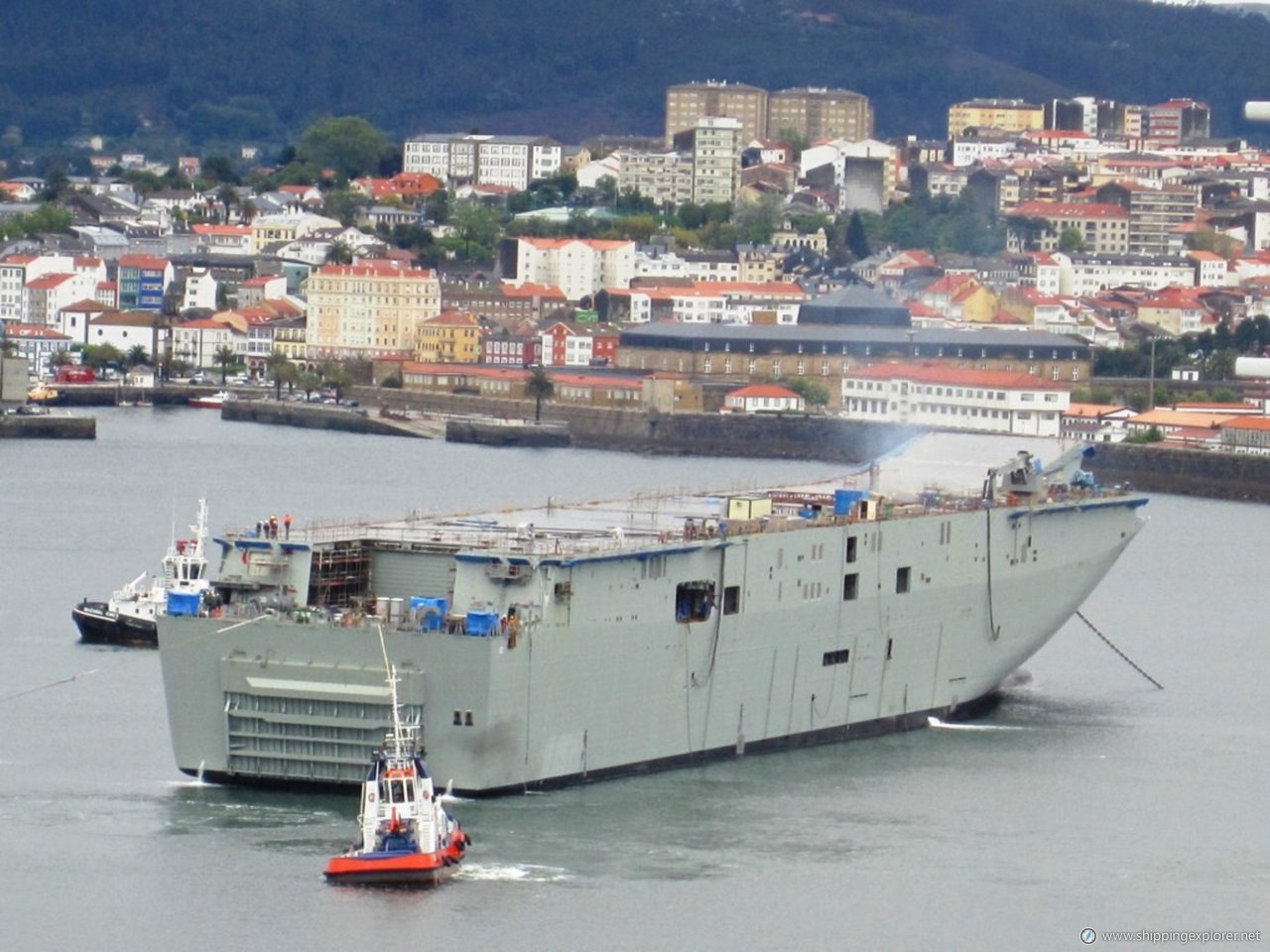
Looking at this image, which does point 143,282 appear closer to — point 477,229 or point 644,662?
point 477,229

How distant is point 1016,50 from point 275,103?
28.5 meters

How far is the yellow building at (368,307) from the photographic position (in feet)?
236

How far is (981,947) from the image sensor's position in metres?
19.6

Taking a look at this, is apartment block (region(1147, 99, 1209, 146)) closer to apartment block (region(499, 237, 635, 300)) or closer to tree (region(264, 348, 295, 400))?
apartment block (region(499, 237, 635, 300))

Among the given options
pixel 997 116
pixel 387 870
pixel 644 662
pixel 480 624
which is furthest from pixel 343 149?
pixel 387 870

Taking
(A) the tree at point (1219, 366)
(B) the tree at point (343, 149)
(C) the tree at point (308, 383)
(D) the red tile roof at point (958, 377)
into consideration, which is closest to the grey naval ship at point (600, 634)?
(D) the red tile roof at point (958, 377)

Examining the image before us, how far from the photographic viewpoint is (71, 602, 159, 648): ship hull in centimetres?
2870

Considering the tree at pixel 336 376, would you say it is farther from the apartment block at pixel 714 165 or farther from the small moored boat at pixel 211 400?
the apartment block at pixel 714 165

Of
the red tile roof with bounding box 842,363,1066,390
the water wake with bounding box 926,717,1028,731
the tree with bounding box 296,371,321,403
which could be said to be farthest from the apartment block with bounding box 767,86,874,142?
the water wake with bounding box 926,717,1028,731

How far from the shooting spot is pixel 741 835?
856 inches

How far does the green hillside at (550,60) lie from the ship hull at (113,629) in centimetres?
10546

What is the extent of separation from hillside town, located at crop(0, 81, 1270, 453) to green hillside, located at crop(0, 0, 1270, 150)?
101 feet

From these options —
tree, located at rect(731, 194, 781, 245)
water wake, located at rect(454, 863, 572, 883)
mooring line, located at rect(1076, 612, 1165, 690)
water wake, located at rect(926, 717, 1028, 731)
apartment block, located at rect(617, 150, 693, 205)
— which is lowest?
water wake, located at rect(454, 863, 572, 883)

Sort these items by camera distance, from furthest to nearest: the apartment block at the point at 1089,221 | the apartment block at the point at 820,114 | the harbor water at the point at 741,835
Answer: the apartment block at the point at 820,114
the apartment block at the point at 1089,221
the harbor water at the point at 741,835
